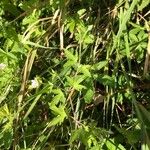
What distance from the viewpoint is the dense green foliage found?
1612 millimetres

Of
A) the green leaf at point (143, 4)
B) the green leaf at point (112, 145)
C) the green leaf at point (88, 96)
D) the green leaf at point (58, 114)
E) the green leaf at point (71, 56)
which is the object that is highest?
the green leaf at point (143, 4)

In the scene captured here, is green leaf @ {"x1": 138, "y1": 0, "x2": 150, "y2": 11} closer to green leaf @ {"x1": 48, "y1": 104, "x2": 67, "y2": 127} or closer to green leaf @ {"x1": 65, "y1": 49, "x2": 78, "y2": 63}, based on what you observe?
green leaf @ {"x1": 65, "y1": 49, "x2": 78, "y2": 63}

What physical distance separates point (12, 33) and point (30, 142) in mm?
421

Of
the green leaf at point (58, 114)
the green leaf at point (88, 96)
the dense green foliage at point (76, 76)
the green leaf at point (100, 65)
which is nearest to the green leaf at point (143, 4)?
the dense green foliage at point (76, 76)

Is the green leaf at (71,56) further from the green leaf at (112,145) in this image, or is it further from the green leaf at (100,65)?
the green leaf at (112,145)

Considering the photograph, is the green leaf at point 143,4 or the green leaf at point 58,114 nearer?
the green leaf at point 58,114

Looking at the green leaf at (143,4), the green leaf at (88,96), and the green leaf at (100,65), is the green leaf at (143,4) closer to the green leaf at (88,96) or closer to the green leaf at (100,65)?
the green leaf at (100,65)

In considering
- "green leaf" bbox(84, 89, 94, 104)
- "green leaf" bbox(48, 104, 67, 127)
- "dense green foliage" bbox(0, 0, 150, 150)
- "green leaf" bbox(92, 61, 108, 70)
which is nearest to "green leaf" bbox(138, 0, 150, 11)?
"dense green foliage" bbox(0, 0, 150, 150)

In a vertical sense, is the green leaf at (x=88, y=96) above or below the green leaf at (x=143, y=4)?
below

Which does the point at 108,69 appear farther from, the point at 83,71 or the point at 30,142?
the point at 30,142

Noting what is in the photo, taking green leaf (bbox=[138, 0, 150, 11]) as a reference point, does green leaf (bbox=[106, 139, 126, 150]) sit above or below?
below

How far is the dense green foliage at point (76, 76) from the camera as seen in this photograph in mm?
1612

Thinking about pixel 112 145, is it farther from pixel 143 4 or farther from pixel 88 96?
pixel 143 4

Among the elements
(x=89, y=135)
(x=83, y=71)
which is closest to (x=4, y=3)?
(x=83, y=71)
